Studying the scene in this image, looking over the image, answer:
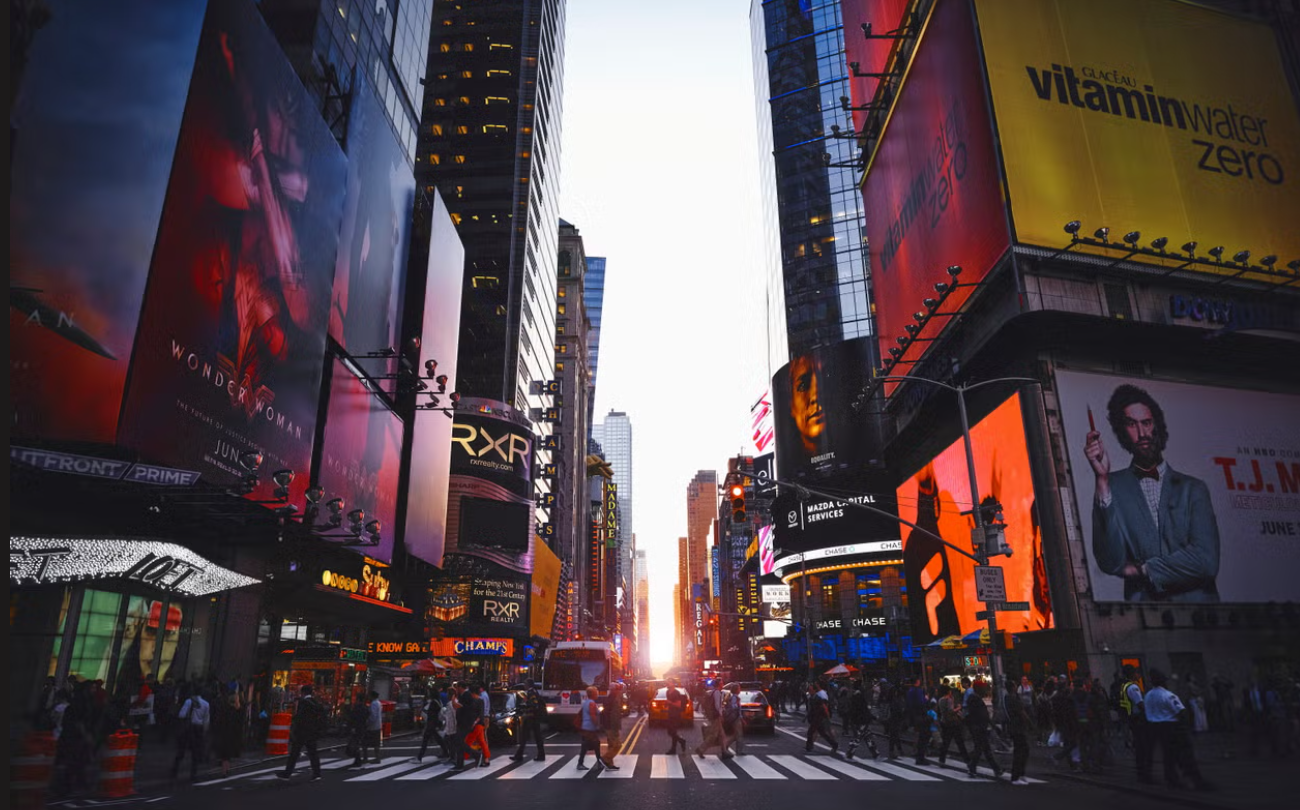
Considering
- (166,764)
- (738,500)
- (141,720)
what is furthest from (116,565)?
(738,500)

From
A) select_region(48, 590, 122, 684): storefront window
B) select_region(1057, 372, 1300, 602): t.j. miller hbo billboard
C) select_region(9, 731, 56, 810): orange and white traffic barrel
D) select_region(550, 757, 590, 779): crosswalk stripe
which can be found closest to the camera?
select_region(9, 731, 56, 810): orange and white traffic barrel

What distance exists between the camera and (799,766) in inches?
633

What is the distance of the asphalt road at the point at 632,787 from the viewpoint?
430 inches

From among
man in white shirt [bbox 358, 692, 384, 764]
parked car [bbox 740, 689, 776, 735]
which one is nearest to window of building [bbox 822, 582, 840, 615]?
parked car [bbox 740, 689, 776, 735]

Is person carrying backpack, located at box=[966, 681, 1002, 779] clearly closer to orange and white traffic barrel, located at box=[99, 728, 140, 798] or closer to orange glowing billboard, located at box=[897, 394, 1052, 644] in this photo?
orange glowing billboard, located at box=[897, 394, 1052, 644]

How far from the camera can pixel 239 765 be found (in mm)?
17078

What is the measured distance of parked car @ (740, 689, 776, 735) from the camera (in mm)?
26578

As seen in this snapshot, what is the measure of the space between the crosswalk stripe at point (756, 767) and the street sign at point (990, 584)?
266 inches

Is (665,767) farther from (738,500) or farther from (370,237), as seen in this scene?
(370,237)

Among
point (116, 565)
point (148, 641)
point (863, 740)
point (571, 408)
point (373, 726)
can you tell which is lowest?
point (863, 740)

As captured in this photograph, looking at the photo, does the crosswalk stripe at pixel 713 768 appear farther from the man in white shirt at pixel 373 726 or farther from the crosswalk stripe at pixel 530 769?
the man in white shirt at pixel 373 726

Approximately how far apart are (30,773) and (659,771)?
10.6 meters

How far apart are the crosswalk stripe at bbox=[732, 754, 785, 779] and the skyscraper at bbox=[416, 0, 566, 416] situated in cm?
6349

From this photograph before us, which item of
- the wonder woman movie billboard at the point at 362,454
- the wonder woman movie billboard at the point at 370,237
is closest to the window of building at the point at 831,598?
the wonder woman movie billboard at the point at 362,454
